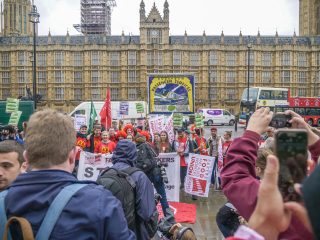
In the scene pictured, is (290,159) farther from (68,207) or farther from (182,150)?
(182,150)

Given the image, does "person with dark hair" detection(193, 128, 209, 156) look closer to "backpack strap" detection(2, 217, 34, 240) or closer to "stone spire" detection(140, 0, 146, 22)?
"backpack strap" detection(2, 217, 34, 240)

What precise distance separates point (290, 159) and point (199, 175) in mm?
7840

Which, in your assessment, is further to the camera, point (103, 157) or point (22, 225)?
point (103, 157)

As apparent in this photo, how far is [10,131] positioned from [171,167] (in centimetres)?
436

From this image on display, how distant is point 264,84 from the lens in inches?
2302

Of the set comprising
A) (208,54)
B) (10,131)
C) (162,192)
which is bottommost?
(162,192)

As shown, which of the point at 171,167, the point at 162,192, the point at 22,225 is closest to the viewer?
the point at 22,225

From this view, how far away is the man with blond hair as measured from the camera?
1871 millimetres

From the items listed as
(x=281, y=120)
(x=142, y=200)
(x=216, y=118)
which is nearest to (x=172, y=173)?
(x=142, y=200)

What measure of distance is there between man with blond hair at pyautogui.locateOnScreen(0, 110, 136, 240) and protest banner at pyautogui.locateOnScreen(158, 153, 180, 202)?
6.19 metres

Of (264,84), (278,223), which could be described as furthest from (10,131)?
(264,84)

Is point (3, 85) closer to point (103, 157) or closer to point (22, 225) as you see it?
point (103, 157)

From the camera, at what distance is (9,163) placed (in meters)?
2.76

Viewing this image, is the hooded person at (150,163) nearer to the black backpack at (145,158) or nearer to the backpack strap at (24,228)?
the black backpack at (145,158)
